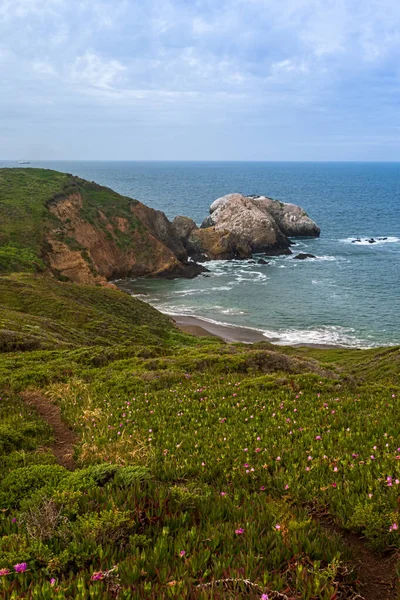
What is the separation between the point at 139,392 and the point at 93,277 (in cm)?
5533

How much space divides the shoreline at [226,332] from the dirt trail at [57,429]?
114 feet

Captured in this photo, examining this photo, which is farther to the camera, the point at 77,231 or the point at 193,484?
the point at 77,231

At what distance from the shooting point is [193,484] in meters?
7.20

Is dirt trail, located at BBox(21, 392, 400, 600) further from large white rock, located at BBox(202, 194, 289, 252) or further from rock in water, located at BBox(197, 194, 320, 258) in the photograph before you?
large white rock, located at BBox(202, 194, 289, 252)

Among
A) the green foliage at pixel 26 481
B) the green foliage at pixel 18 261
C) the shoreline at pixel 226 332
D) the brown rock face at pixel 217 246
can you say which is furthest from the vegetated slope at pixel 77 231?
the green foliage at pixel 26 481

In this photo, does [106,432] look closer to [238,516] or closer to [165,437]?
[165,437]

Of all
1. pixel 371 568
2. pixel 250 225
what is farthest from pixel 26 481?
pixel 250 225

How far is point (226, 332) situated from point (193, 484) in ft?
151

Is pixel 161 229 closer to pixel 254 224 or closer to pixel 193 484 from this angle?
pixel 254 224

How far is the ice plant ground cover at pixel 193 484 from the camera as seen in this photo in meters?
4.87

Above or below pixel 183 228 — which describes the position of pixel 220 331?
below

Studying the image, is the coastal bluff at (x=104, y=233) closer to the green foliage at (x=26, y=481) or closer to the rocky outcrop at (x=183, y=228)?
the rocky outcrop at (x=183, y=228)

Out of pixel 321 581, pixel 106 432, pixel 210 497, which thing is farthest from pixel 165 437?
pixel 321 581

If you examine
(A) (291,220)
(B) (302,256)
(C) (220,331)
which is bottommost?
(C) (220,331)
